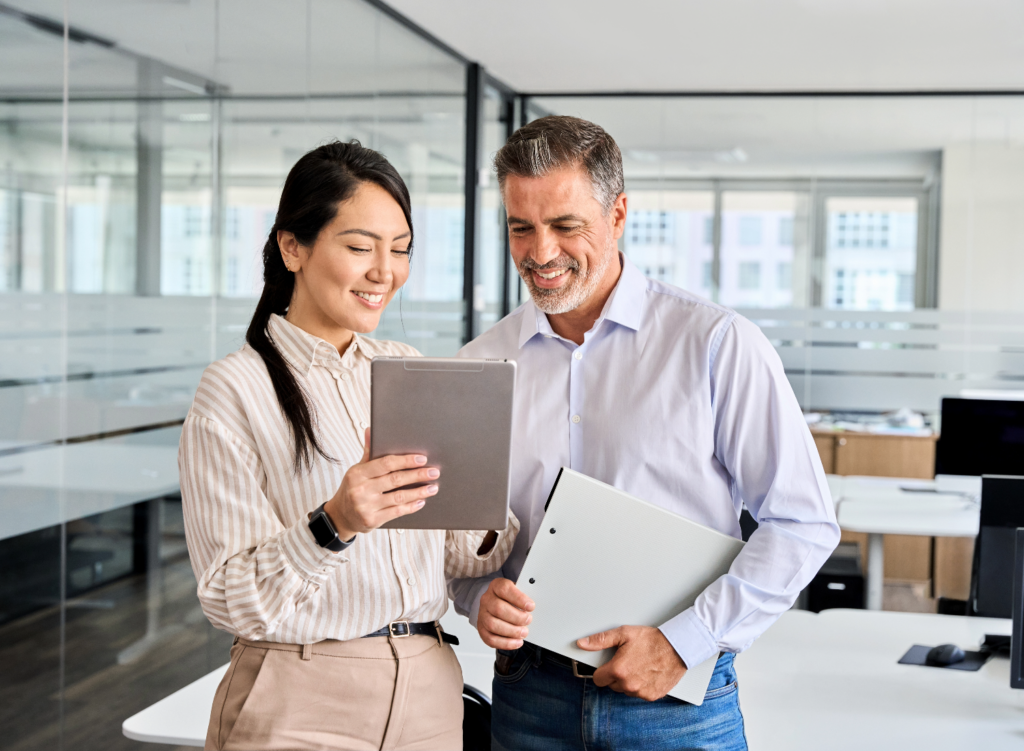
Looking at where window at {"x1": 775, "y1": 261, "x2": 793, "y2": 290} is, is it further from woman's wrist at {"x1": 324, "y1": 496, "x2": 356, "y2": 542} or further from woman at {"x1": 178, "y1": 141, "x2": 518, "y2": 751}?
woman's wrist at {"x1": 324, "y1": 496, "x2": 356, "y2": 542}

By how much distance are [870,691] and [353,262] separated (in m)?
1.64

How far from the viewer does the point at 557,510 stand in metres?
1.47

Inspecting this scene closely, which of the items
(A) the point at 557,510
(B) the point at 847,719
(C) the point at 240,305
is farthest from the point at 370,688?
(C) the point at 240,305

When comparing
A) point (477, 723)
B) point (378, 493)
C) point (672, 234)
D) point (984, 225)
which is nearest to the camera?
point (378, 493)

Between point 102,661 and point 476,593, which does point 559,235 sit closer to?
point 476,593

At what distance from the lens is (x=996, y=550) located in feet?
8.96

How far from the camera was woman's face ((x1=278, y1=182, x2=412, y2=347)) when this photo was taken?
142 centimetres

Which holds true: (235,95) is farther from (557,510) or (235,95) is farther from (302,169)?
(557,510)

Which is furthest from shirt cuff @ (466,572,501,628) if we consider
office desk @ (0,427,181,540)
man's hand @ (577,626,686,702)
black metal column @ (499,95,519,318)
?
black metal column @ (499,95,519,318)

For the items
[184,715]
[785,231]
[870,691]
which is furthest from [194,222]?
[785,231]

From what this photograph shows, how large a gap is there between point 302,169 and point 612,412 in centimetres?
61

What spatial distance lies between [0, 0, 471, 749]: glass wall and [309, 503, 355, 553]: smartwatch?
1.63 m

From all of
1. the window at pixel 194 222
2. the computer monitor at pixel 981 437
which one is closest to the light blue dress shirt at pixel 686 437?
the window at pixel 194 222

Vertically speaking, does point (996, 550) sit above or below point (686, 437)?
below
